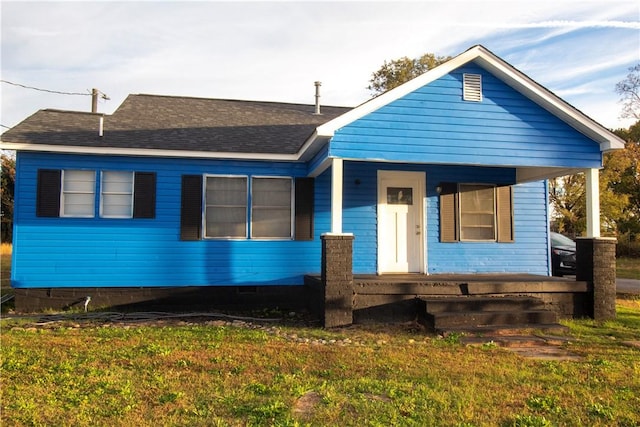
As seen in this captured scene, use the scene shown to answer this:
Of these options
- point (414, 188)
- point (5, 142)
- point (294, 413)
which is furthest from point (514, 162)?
point (5, 142)

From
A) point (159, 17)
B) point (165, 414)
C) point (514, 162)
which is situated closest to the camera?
point (165, 414)

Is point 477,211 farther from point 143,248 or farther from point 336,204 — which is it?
point 143,248

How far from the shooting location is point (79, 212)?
8.59 m

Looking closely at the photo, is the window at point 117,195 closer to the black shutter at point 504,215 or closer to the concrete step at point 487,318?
the concrete step at point 487,318

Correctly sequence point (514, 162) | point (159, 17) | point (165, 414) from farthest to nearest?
point (159, 17) < point (514, 162) < point (165, 414)

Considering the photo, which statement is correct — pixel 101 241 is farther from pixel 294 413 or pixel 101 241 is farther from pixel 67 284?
pixel 294 413

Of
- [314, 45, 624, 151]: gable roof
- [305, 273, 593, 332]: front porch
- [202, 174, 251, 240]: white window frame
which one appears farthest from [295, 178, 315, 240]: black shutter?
[314, 45, 624, 151]: gable roof

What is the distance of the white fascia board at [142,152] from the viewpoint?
26.9 feet

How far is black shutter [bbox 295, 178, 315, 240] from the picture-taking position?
9164 mm

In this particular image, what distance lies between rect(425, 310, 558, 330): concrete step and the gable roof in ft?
10.5

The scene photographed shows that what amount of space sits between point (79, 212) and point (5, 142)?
1654 mm

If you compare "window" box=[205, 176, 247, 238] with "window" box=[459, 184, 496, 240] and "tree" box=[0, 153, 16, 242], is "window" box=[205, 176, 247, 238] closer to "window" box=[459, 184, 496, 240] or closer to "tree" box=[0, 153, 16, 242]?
"window" box=[459, 184, 496, 240]

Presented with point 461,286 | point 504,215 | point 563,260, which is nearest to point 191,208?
point 461,286

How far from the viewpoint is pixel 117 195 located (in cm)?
872
